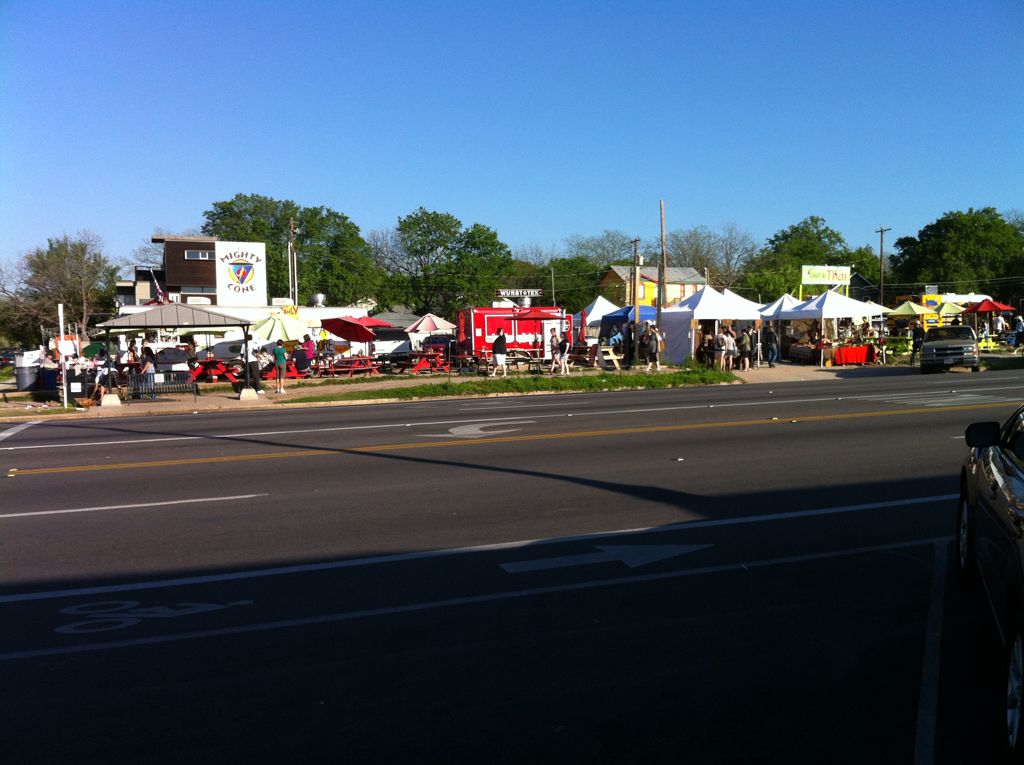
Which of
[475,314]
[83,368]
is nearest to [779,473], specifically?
[83,368]

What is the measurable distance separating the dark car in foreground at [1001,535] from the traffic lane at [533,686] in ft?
1.72

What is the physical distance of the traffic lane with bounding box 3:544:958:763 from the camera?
13.5ft

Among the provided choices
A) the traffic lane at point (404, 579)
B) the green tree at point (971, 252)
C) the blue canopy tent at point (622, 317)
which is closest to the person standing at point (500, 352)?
the blue canopy tent at point (622, 317)

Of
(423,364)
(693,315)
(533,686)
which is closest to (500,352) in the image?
(423,364)

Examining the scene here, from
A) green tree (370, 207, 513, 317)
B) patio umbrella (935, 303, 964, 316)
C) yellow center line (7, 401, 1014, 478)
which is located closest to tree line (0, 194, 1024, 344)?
green tree (370, 207, 513, 317)

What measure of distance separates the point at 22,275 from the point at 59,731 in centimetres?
6735

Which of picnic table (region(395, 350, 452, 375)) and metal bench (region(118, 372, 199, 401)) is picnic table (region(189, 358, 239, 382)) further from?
picnic table (region(395, 350, 452, 375))

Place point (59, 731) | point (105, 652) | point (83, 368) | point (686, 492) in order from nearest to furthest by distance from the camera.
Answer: point (59, 731) → point (105, 652) → point (686, 492) → point (83, 368)

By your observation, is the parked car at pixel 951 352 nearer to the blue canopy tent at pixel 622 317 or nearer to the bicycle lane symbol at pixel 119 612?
the blue canopy tent at pixel 622 317

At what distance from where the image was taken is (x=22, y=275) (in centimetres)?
6225

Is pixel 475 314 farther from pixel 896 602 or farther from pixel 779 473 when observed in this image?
pixel 896 602

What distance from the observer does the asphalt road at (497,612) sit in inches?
167

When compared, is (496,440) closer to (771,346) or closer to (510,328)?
(510,328)

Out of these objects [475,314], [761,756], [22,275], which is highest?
[22,275]
